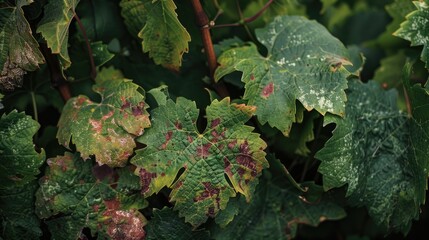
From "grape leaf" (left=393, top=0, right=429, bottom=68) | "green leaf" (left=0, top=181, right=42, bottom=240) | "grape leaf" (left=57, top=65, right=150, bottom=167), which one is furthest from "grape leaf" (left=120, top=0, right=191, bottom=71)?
"grape leaf" (left=393, top=0, right=429, bottom=68)

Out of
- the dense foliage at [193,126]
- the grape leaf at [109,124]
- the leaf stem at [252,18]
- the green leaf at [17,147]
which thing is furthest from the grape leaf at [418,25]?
the green leaf at [17,147]

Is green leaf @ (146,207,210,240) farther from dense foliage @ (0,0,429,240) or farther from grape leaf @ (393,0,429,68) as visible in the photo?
grape leaf @ (393,0,429,68)

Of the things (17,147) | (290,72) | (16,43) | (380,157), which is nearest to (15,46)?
(16,43)

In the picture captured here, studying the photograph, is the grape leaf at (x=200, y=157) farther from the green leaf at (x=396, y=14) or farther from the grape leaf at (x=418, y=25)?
the green leaf at (x=396, y=14)

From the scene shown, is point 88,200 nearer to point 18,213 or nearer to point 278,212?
point 18,213

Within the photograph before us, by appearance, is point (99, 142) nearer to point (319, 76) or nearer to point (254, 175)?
point (254, 175)

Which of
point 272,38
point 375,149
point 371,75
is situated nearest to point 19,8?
point 272,38
